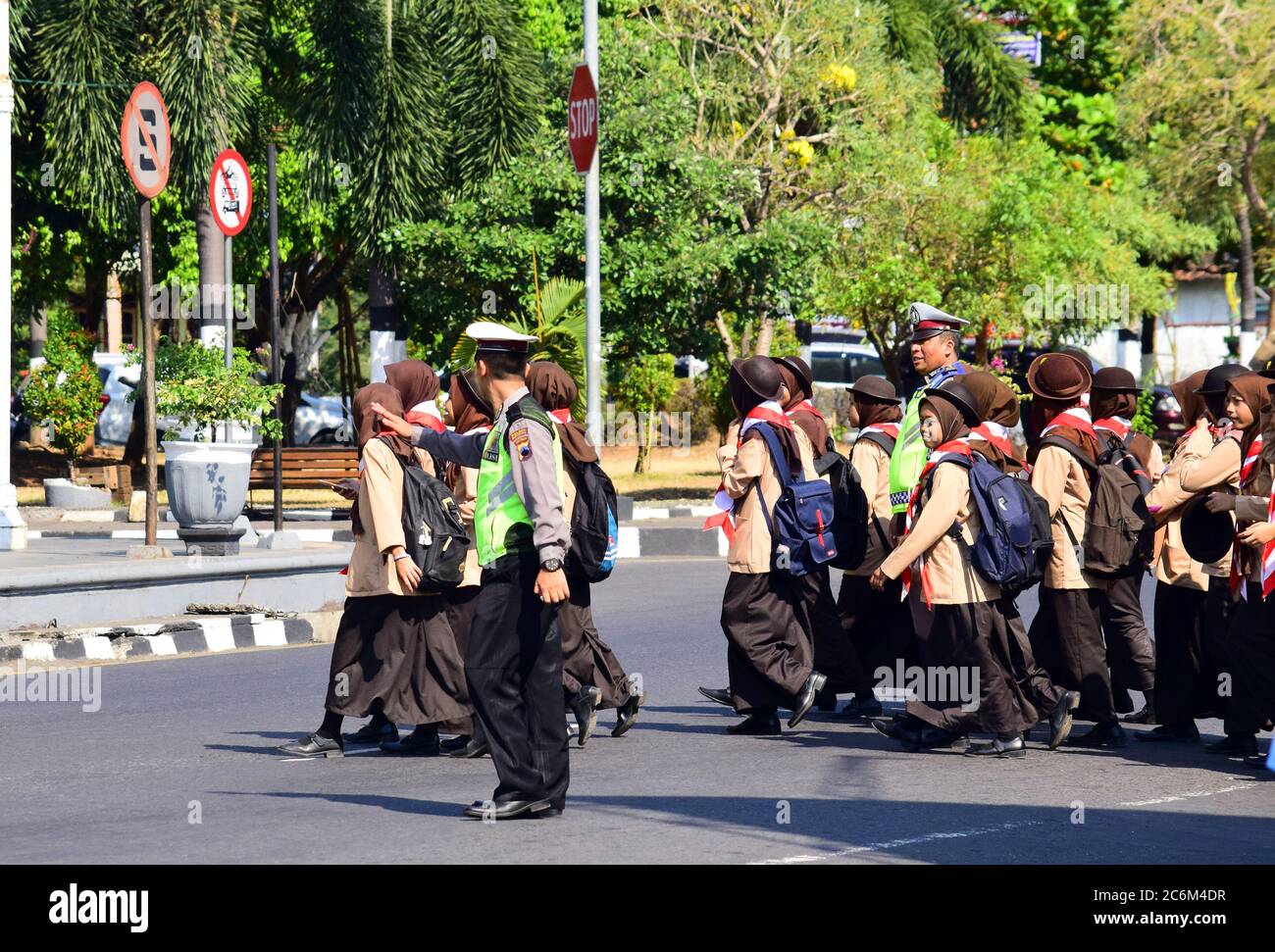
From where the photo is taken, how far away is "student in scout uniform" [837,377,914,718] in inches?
379

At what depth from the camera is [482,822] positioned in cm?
678

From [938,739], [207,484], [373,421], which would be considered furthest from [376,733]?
[207,484]

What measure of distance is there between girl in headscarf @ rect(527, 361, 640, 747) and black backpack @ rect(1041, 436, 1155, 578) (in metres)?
2.16

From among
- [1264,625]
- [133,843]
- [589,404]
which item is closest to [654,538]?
[589,404]

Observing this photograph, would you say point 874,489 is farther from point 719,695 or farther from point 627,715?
point 627,715

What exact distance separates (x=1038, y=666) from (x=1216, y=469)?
A: 1.17 meters

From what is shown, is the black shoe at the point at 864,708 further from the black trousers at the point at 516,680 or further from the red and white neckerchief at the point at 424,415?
the black trousers at the point at 516,680

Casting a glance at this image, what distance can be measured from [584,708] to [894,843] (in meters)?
2.53

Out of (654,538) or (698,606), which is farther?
(654,538)

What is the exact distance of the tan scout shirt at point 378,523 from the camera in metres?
8.32

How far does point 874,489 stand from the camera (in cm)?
992

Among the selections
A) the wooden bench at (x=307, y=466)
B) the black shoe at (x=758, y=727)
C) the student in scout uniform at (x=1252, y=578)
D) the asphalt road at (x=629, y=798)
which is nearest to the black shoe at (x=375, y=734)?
the asphalt road at (x=629, y=798)

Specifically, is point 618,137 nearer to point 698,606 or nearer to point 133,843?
point 698,606

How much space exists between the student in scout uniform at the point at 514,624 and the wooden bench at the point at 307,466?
1486cm
